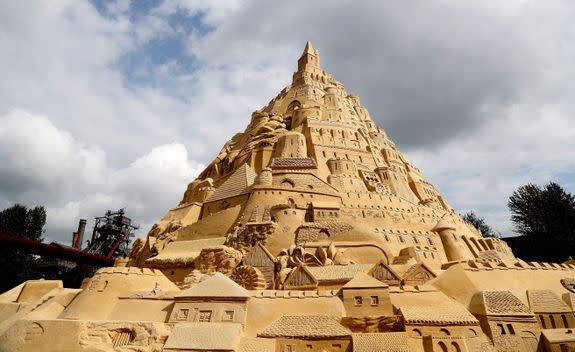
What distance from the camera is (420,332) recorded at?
1764 cm

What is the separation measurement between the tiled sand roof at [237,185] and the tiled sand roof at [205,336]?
2361cm

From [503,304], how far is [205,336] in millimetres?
17943

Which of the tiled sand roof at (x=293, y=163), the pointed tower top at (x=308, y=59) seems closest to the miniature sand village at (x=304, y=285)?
the tiled sand roof at (x=293, y=163)

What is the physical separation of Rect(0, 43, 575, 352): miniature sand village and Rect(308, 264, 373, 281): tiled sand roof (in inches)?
4.9

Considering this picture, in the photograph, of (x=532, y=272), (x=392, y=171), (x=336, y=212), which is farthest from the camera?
(x=392, y=171)

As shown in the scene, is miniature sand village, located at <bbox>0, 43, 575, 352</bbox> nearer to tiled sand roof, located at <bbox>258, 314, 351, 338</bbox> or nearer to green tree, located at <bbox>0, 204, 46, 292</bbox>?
tiled sand roof, located at <bbox>258, 314, 351, 338</bbox>

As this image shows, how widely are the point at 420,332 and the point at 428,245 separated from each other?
67.7ft

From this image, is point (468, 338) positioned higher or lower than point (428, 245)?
lower

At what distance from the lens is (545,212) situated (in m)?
48.3

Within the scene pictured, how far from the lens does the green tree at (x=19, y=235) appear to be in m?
44.5

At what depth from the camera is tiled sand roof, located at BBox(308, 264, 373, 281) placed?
2491 centimetres

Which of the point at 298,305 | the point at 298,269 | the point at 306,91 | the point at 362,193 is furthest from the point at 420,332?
the point at 306,91

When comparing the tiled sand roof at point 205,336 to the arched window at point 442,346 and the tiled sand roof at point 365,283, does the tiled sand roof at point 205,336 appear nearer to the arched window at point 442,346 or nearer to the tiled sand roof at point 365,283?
the tiled sand roof at point 365,283

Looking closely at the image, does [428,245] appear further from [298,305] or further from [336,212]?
[298,305]
